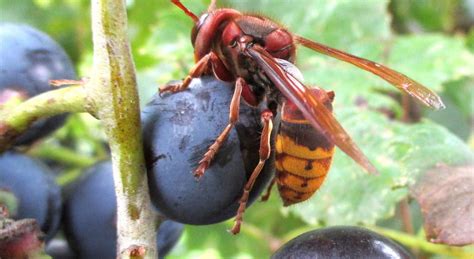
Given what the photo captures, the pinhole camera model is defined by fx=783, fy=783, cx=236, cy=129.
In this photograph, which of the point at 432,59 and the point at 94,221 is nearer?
the point at 94,221

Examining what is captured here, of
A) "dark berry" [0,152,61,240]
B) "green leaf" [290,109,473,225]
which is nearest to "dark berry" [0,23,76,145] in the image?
"dark berry" [0,152,61,240]

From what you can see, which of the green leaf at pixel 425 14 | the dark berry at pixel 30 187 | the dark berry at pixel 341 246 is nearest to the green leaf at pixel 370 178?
the dark berry at pixel 341 246

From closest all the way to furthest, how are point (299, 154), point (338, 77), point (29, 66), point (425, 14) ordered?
point (299, 154) → point (29, 66) → point (338, 77) → point (425, 14)

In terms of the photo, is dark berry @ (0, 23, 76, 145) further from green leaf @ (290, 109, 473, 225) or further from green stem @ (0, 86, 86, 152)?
green leaf @ (290, 109, 473, 225)

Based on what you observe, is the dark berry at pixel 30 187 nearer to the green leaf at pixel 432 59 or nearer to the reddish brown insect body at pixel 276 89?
the reddish brown insect body at pixel 276 89

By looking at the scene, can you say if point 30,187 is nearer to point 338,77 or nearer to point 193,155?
point 193,155

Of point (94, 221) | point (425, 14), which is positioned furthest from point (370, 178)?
point (425, 14)

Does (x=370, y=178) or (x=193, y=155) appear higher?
(x=193, y=155)
